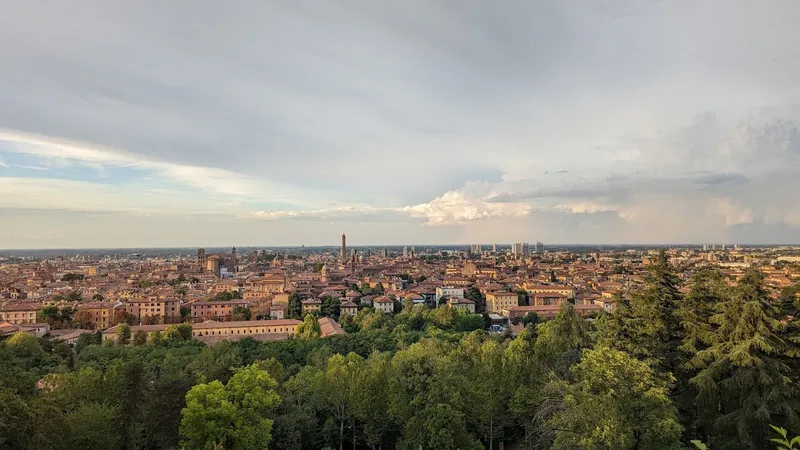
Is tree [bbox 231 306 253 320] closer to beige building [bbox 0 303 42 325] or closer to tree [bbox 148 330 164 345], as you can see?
tree [bbox 148 330 164 345]

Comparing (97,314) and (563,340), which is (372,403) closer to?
(563,340)

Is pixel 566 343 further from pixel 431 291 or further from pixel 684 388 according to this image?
pixel 431 291

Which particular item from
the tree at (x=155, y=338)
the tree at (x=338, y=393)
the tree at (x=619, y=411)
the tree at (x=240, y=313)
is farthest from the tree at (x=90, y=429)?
the tree at (x=240, y=313)

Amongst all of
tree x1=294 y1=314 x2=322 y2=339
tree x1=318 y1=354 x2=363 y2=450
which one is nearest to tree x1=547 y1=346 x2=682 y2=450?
tree x1=318 y1=354 x2=363 y2=450

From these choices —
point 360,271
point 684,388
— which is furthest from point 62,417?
point 360,271

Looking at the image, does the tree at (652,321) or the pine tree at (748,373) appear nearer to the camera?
the pine tree at (748,373)

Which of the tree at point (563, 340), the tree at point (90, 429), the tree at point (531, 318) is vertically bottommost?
the tree at point (531, 318)

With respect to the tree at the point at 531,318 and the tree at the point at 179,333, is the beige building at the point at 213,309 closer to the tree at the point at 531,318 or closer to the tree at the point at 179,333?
the tree at the point at 179,333
